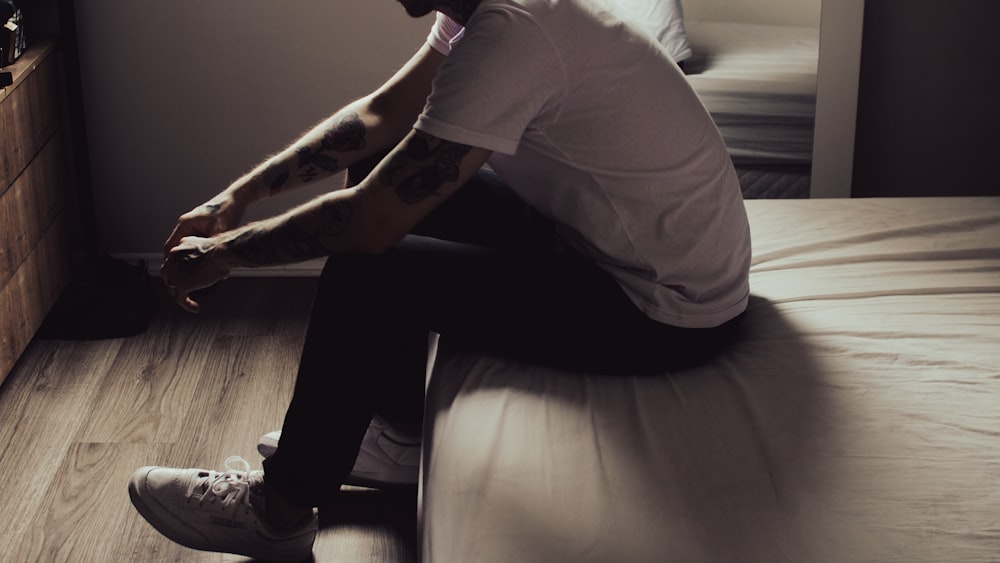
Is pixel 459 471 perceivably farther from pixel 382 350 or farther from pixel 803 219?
pixel 803 219

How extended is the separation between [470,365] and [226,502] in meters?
0.44

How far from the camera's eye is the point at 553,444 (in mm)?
1275

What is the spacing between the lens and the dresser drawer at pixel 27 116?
211cm

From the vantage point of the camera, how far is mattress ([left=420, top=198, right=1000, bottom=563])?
1128 mm

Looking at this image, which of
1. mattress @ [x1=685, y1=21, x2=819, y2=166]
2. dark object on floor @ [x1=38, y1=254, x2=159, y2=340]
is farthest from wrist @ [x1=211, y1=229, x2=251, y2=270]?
mattress @ [x1=685, y1=21, x2=819, y2=166]

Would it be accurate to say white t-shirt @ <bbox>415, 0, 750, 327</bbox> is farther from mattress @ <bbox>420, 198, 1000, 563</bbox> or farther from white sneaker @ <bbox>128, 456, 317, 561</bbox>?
white sneaker @ <bbox>128, 456, 317, 561</bbox>

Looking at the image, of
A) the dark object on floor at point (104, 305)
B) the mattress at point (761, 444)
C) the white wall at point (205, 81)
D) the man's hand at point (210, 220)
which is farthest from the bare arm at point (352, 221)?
the white wall at point (205, 81)

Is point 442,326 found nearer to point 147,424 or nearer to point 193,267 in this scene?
point 193,267

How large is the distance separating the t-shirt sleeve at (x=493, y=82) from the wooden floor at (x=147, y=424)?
0.53 meters

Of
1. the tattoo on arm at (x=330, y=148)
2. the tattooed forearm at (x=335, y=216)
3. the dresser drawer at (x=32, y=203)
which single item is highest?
the tattooed forearm at (x=335, y=216)

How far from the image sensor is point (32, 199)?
2287 millimetres

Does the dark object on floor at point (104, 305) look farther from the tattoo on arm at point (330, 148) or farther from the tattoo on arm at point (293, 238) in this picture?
the tattoo on arm at point (293, 238)

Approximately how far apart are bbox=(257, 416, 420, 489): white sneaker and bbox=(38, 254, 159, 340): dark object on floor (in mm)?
804

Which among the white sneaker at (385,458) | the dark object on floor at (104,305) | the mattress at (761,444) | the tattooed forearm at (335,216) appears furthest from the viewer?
the dark object on floor at (104,305)
